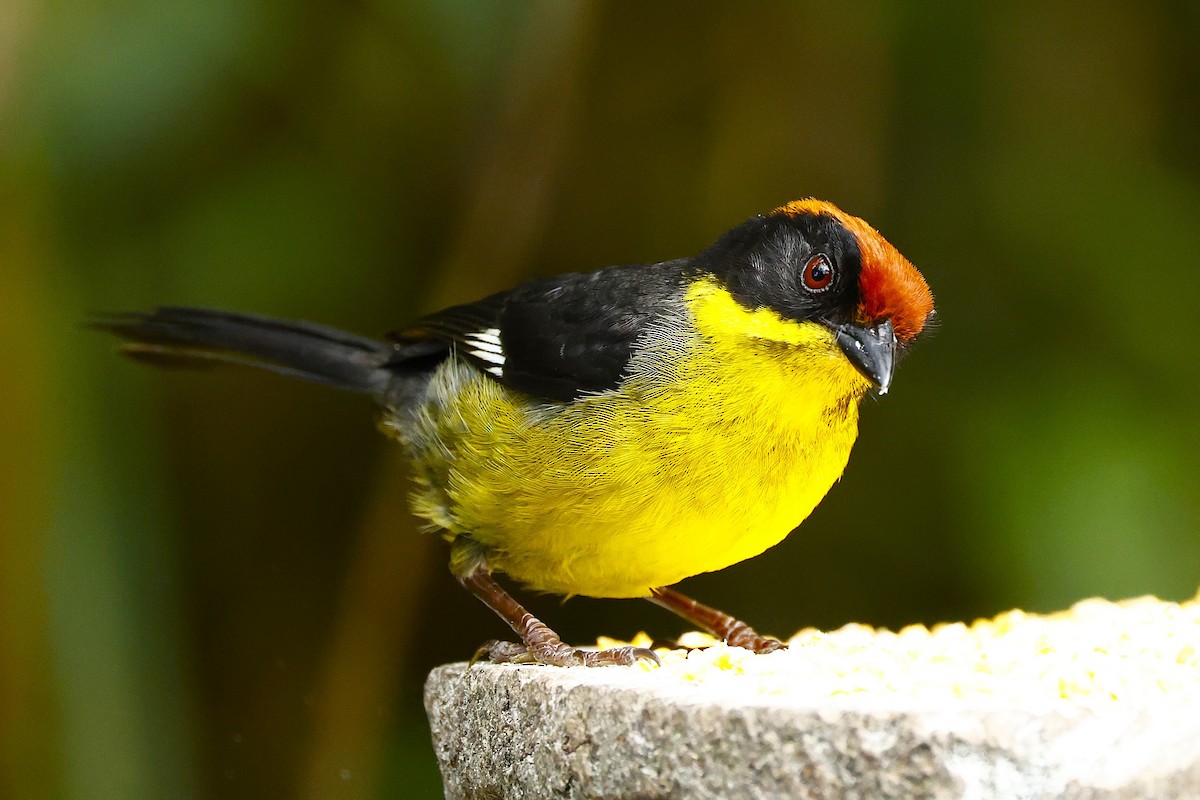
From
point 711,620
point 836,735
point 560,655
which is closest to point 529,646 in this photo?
point 560,655

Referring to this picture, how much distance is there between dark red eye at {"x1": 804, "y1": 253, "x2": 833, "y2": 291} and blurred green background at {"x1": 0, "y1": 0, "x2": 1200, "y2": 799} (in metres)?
1.57

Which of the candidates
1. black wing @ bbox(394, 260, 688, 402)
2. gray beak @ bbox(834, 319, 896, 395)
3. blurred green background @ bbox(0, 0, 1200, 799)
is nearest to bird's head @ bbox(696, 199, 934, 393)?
gray beak @ bbox(834, 319, 896, 395)

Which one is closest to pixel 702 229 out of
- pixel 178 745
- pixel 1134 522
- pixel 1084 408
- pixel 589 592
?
pixel 1084 408

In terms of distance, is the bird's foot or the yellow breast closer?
the bird's foot

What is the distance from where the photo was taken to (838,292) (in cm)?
262

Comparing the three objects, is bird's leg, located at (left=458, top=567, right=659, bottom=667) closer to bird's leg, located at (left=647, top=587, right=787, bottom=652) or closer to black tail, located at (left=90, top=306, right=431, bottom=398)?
bird's leg, located at (left=647, top=587, right=787, bottom=652)

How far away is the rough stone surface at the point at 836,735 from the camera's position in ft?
4.57

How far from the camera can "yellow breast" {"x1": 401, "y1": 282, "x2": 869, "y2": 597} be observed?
255cm

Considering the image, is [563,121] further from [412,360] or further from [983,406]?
[983,406]

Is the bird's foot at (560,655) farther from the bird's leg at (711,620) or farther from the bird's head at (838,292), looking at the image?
the bird's head at (838,292)

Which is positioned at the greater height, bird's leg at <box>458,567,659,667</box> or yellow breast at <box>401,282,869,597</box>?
yellow breast at <box>401,282,869,597</box>

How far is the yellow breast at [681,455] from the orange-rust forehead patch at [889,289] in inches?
4.8

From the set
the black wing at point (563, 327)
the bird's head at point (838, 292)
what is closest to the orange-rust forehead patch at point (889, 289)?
the bird's head at point (838, 292)

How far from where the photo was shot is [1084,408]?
397 centimetres
